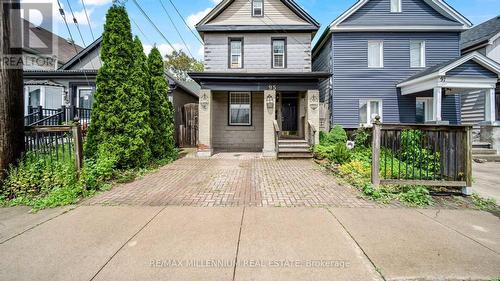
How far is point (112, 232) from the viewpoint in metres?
3.23

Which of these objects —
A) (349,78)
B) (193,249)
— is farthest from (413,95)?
(193,249)

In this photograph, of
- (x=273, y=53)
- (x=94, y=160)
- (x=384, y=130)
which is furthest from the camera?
(x=273, y=53)

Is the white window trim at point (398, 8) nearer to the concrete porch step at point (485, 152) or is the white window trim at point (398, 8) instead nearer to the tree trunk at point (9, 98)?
the concrete porch step at point (485, 152)

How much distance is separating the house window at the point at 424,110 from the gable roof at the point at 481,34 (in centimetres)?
500

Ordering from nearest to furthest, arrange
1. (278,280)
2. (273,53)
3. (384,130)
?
(278,280)
(384,130)
(273,53)

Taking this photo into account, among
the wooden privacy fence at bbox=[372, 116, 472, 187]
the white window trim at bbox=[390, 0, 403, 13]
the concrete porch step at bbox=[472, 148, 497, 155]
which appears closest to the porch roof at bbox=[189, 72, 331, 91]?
the wooden privacy fence at bbox=[372, 116, 472, 187]

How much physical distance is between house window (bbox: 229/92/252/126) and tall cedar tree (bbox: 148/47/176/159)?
11.8 ft

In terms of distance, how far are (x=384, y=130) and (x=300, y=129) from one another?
25.3 feet

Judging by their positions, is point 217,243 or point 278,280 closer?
point 278,280

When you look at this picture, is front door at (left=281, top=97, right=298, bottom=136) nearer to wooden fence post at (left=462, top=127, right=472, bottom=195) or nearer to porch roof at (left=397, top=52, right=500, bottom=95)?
porch roof at (left=397, top=52, right=500, bottom=95)

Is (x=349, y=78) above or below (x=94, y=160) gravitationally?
above

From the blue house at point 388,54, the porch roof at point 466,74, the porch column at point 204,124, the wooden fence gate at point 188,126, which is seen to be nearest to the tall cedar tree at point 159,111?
the porch column at point 204,124

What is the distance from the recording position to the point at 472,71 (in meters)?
10.7

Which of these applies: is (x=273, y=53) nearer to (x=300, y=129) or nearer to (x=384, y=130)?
(x=300, y=129)
